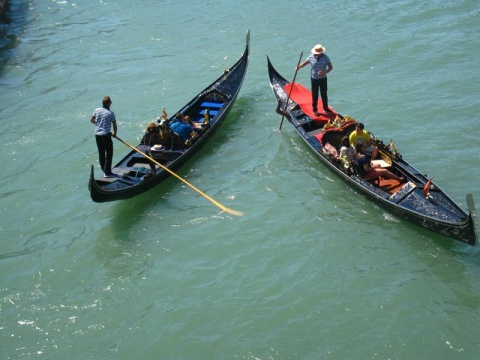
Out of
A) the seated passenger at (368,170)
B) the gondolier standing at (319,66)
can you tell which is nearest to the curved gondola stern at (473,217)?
the seated passenger at (368,170)

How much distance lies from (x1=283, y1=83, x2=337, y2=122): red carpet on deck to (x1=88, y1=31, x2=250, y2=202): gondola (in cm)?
114

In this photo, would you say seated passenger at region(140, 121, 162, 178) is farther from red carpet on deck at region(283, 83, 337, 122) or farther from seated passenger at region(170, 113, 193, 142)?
red carpet on deck at region(283, 83, 337, 122)

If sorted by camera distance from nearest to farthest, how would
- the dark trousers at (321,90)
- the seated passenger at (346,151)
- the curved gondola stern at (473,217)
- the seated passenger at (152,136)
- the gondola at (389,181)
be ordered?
the curved gondola stern at (473,217) < the gondola at (389,181) < the seated passenger at (346,151) < the seated passenger at (152,136) < the dark trousers at (321,90)

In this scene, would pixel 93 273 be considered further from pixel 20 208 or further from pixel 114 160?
pixel 114 160

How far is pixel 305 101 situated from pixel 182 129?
2.38 metres

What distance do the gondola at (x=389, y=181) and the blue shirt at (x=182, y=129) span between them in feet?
5.42

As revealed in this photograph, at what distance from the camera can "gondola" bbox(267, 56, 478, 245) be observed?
23.2ft

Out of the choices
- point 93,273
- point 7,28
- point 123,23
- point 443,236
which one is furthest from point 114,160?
point 7,28

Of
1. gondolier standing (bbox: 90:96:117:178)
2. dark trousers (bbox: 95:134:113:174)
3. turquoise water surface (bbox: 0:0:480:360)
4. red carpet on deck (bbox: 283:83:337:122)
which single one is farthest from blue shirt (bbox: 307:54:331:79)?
A: dark trousers (bbox: 95:134:113:174)

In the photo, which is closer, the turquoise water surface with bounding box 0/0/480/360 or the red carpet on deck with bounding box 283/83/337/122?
the turquoise water surface with bounding box 0/0/480/360

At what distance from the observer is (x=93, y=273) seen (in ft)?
24.7

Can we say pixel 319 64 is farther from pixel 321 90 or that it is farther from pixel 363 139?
pixel 363 139

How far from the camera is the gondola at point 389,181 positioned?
7059 mm

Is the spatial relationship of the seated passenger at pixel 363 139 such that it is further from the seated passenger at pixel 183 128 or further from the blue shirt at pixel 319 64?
the seated passenger at pixel 183 128
